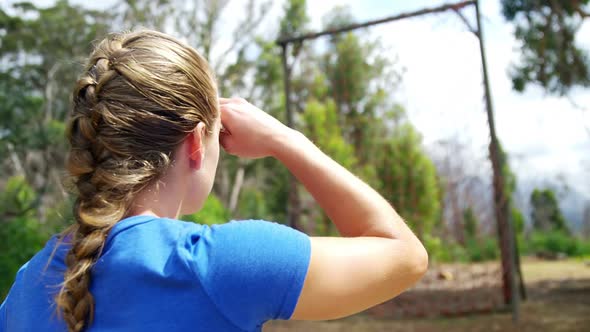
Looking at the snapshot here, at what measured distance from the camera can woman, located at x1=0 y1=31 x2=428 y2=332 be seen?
2.56ft

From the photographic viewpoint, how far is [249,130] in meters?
1.04

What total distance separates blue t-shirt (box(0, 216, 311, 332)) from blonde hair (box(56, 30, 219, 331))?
1.9 inches

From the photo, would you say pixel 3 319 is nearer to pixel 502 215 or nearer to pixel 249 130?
pixel 249 130

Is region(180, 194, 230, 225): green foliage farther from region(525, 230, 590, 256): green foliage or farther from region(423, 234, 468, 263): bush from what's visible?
region(525, 230, 590, 256): green foliage

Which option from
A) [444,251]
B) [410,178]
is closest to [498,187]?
[410,178]

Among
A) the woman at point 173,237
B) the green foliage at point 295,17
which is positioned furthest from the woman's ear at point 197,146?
the green foliage at point 295,17

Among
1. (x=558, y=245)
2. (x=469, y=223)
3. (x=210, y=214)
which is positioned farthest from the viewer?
(x=558, y=245)

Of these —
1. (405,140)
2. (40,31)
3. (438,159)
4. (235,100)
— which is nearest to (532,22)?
(438,159)

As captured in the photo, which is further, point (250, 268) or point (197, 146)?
point (197, 146)

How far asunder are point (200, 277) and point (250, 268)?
7 cm

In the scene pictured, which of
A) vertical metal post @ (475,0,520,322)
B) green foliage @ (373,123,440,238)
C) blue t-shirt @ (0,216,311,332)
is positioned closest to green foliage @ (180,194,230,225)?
green foliage @ (373,123,440,238)

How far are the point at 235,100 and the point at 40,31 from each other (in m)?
19.8

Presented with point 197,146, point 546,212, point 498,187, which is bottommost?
point 546,212

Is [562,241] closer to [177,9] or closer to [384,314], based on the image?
[384,314]
